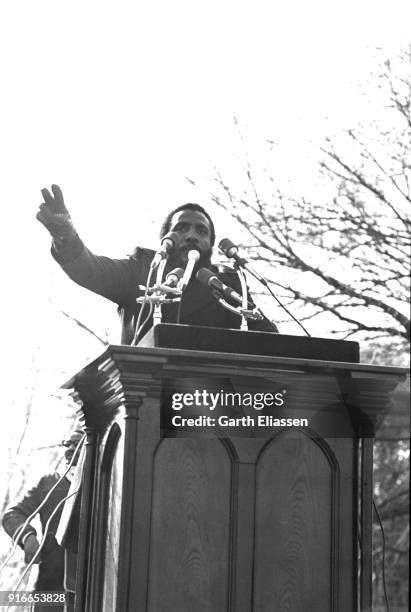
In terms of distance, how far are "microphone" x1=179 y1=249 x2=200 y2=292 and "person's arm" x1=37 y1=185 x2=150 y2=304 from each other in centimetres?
37

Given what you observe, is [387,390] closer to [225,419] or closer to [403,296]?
[225,419]

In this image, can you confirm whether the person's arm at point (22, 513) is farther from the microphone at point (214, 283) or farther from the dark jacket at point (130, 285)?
the microphone at point (214, 283)

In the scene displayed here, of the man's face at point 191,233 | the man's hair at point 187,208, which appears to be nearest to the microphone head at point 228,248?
the man's face at point 191,233

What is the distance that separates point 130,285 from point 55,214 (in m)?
0.78

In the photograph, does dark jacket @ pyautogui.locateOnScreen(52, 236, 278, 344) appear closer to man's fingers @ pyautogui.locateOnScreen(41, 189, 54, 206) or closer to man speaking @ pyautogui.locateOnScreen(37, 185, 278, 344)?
man speaking @ pyautogui.locateOnScreen(37, 185, 278, 344)

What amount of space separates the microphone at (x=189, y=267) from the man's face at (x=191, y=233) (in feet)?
0.78

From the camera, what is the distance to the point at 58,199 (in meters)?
4.39

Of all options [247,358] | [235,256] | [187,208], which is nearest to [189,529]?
[247,358]

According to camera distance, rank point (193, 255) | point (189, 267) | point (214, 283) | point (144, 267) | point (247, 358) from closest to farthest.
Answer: point (247, 358), point (214, 283), point (189, 267), point (193, 255), point (144, 267)

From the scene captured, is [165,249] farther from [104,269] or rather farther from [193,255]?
[104,269]

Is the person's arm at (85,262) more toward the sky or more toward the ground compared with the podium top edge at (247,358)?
more toward the sky

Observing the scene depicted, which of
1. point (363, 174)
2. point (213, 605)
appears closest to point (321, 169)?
point (363, 174)

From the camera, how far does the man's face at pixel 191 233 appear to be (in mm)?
5172

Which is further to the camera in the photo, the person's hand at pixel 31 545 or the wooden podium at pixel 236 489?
the person's hand at pixel 31 545
